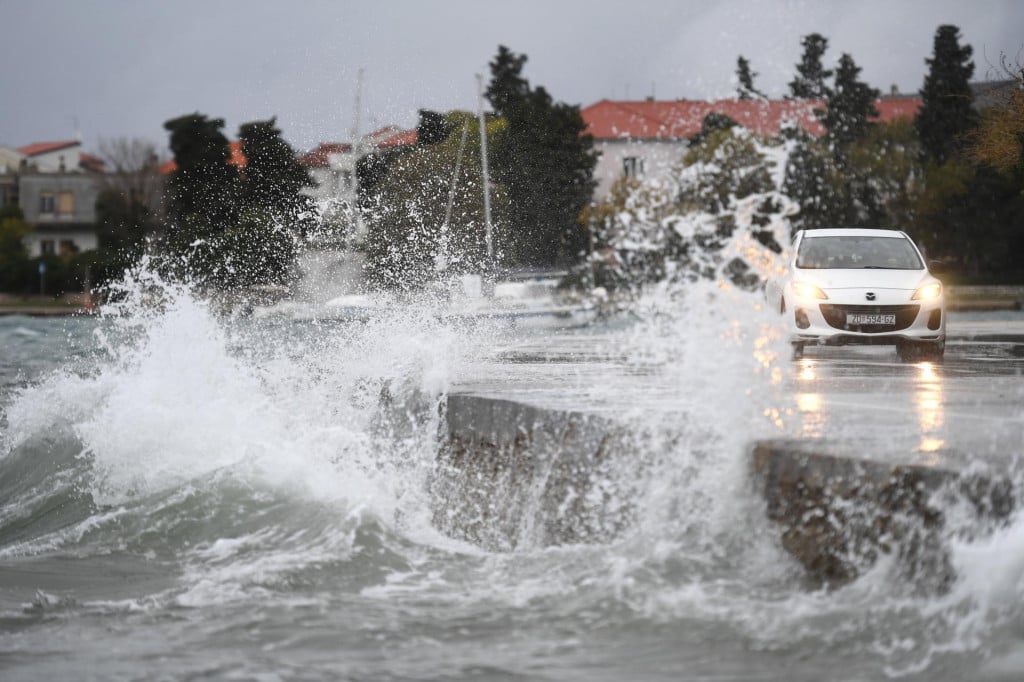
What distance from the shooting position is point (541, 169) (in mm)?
48562

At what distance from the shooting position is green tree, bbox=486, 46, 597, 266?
4097cm

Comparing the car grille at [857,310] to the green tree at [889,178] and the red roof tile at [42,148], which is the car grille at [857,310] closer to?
the green tree at [889,178]

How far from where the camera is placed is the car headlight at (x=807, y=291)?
12000 millimetres

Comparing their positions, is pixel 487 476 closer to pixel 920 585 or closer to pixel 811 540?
pixel 811 540

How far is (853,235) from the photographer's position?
13391mm

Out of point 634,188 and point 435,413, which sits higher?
point 634,188

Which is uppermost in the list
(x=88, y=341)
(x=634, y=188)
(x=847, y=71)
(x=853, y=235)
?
(x=847, y=71)

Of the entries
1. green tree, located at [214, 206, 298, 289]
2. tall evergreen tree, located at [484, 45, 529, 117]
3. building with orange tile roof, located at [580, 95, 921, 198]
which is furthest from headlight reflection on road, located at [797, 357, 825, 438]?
building with orange tile roof, located at [580, 95, 921, 198]

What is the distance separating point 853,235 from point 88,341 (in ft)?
81.1

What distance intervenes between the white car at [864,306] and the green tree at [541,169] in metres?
24.6

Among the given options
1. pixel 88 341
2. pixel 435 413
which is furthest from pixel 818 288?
pixel 88 341

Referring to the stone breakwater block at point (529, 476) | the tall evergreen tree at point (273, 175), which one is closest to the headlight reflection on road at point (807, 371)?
the stone breakwater block at point (529, 476)

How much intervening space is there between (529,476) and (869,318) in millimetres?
6084

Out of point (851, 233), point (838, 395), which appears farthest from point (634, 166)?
point (838, 395)
